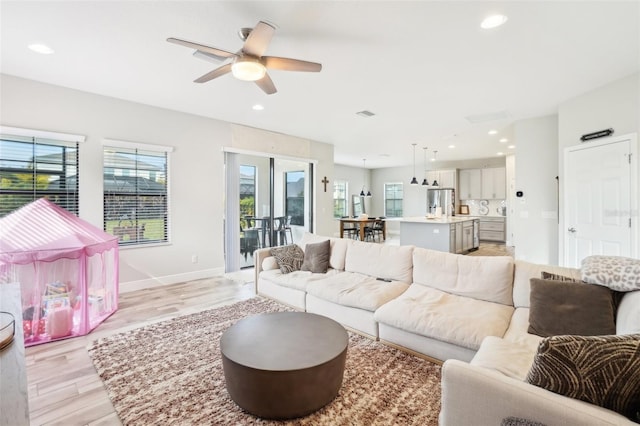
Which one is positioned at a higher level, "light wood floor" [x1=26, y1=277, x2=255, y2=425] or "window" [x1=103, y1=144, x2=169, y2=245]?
"window" [x1=103, y1=144, x2=169, y2=245]

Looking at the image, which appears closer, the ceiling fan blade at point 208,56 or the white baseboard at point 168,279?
the ceiling fan blade at point 208,56

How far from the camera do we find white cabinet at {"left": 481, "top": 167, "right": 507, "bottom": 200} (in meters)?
9.41

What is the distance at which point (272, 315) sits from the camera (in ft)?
8.21

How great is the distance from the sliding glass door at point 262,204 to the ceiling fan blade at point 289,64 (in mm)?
3297

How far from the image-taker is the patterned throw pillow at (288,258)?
393 centimetres

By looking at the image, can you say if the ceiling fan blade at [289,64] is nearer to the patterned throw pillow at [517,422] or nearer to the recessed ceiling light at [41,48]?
the recessed ceiling light at [41,48]

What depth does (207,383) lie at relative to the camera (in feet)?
6.97

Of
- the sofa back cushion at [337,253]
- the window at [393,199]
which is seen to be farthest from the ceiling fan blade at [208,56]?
the window at [393,199]

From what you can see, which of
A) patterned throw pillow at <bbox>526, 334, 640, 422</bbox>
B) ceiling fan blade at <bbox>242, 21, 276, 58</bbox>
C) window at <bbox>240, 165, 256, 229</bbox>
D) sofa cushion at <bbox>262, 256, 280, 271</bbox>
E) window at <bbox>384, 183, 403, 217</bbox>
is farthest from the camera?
window at <bbox>384, 183, 403, 217</bbox>

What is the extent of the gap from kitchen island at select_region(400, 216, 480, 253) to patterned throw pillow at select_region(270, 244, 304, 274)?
386 cm

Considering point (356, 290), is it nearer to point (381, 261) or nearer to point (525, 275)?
point (381, 261)

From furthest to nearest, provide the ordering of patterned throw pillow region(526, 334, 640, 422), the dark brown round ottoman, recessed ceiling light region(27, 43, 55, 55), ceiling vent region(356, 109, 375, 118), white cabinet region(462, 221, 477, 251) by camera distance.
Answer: white cabinet region(462, 221, 477, 251)
ceiling vent region(356, 109, 375, 118)
recessed ceiling light region(27, 43, 55, 55)
the dark brown round ottoman
patterned throw pillow region(526, 334, 640, 422)

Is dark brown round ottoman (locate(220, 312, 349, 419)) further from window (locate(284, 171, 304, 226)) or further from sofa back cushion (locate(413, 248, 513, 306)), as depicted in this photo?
window (locate(284, 171, 304, 226))

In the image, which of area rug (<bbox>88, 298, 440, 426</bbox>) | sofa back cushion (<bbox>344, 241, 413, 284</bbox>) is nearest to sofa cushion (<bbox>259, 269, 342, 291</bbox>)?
sofa back cushion (<bbox>344, 241, 413, 284</bbox>)
